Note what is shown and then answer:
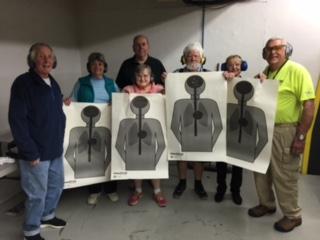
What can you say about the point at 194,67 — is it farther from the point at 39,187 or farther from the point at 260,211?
the point at 39,187

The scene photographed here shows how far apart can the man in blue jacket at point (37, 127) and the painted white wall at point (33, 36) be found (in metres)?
0.84

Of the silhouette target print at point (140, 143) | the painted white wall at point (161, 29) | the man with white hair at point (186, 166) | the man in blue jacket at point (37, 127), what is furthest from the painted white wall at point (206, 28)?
the man in blue jacket at point (37, 127)

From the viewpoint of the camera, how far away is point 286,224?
8.29ft

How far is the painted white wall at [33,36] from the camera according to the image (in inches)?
113

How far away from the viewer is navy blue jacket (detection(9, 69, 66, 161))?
6.73ft

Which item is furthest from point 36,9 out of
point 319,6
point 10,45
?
point 319,6

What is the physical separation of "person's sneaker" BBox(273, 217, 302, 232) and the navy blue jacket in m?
1.80

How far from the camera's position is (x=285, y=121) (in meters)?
2.38

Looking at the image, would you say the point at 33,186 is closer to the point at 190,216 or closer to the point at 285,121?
the point at 190,216

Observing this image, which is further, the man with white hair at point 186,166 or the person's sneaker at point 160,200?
the person's sneaker at point 160,200

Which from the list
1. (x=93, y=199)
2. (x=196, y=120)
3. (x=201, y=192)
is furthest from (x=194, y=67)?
(x=93, y=199)

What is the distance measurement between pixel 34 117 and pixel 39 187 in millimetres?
501

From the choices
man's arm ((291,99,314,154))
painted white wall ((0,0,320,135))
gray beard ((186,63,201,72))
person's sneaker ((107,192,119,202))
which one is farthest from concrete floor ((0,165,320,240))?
painted white wall ((0,0,320,135))

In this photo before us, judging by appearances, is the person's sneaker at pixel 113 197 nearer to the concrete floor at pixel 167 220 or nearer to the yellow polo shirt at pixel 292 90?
the concrete floor at pixel 167 220
